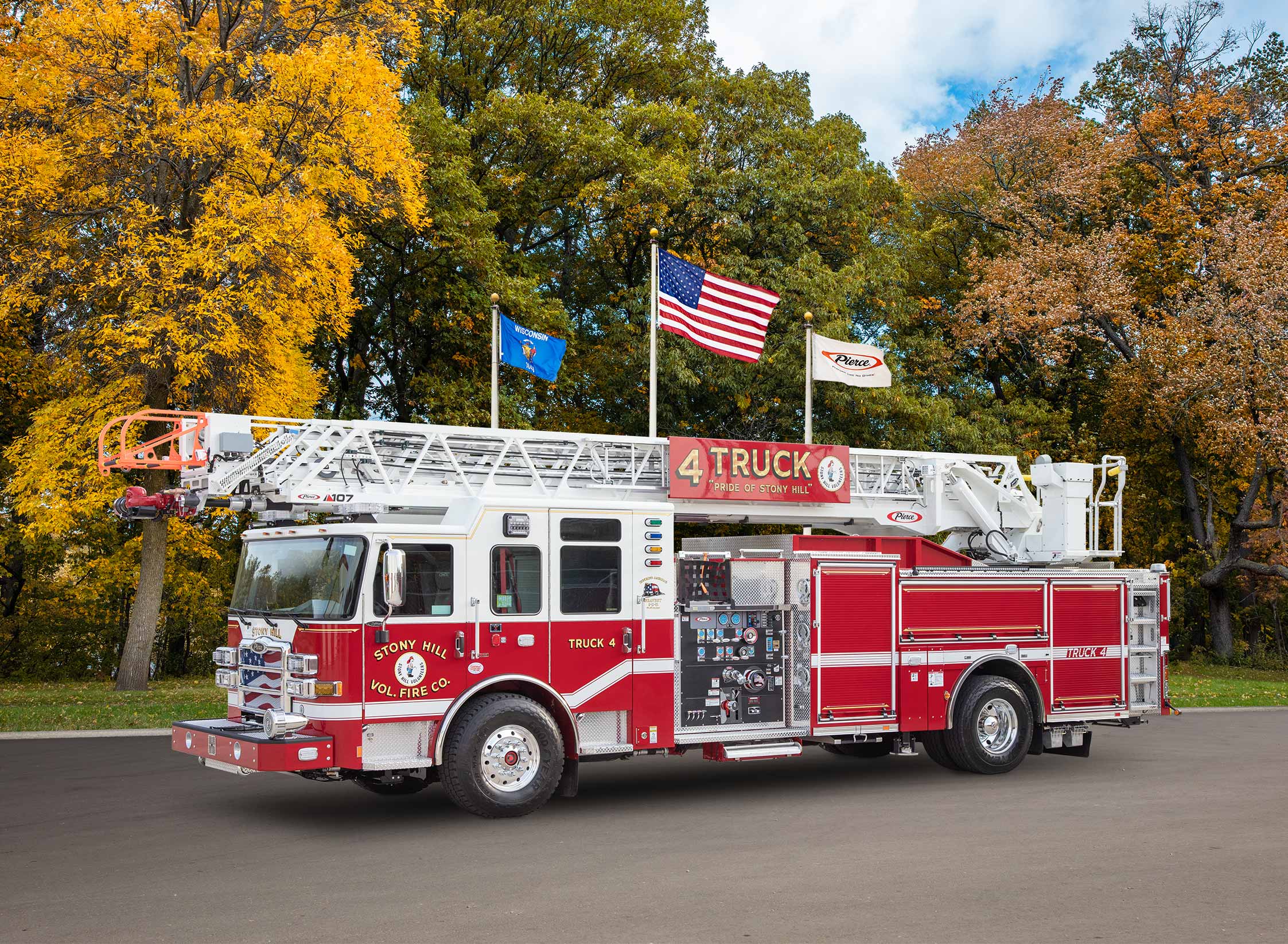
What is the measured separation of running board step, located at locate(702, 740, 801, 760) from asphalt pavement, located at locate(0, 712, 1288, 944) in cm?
42

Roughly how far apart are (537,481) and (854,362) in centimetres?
859

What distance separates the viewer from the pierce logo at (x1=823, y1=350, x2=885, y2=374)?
19.2 m

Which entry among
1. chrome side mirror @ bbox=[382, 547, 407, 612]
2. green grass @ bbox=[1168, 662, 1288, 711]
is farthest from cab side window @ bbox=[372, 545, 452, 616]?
green grass @ bbox=[1168, 662, 1288, 711]

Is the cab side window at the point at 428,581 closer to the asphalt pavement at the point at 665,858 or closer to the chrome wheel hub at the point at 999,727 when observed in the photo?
the asphalt pavement at the point at 665,858

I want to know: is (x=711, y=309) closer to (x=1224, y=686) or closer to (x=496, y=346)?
(x=496, y=346)

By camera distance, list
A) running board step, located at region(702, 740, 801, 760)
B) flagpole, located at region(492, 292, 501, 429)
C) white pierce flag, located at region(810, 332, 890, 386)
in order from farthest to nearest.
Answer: white pierce flag, located at region(810, 332, 890, 386), flagpole, located at region(492, 292, 501, 429), running board step, located at region(702, 740, 801, 760)

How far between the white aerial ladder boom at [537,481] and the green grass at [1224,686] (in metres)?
8.50

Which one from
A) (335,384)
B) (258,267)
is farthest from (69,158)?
(335,384)

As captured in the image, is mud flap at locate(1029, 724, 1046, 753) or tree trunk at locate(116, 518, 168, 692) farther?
tree trunk at locate(116, 518, 168, 692)

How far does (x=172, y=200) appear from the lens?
22844 millimetres

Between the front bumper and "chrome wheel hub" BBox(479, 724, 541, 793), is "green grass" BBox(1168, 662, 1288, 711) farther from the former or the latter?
the front bumper

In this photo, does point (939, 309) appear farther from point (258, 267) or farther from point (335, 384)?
point (258, 267)

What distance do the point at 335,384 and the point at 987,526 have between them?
21.2 metres

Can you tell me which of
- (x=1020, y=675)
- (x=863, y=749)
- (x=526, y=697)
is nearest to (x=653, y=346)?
(x=863, y=749)
